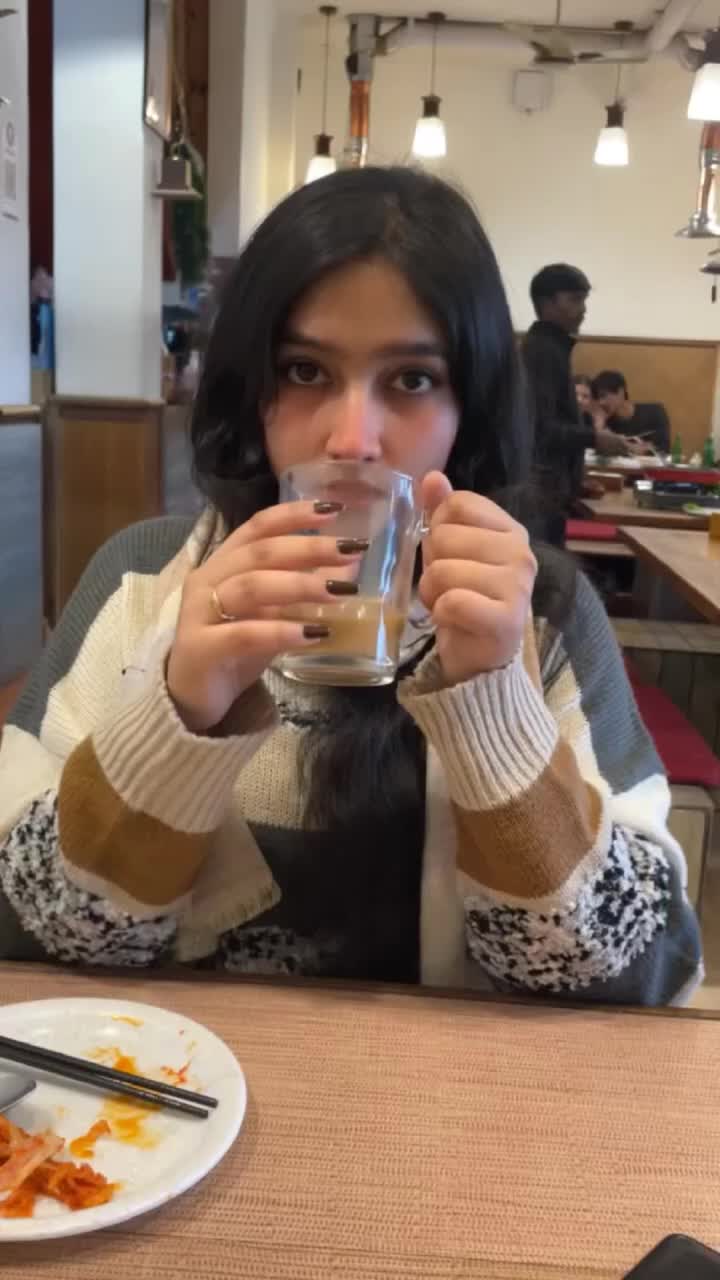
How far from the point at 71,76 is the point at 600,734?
453cm

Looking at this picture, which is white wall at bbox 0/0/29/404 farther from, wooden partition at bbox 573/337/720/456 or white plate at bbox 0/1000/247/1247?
wooden partition at bbox 573/337/720/456

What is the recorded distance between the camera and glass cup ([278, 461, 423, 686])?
77 centimetres

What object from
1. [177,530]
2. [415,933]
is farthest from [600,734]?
[177,530]

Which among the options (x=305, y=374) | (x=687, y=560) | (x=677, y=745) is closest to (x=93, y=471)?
(x=687, y=560)

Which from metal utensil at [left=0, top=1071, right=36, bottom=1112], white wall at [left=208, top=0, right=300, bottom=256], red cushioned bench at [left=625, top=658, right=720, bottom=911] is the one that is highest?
white wall at [left=208, top=0, right=300, bottom=256]

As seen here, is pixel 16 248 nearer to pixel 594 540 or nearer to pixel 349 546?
pixel 594 540

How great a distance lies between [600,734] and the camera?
1.02m

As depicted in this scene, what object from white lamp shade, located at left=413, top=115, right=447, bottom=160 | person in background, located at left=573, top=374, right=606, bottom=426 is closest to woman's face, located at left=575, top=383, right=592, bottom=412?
person in background, located at left=573, top=374, right=606, bottom=426

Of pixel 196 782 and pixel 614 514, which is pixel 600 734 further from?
pixel 614 514

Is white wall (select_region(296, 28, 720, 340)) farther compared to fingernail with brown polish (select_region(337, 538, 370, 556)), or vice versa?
white wall (select_region(296, 28, 720, 340))

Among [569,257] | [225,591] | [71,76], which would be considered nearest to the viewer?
[225,591]

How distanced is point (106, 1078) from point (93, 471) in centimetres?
448

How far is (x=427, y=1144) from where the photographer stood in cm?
66

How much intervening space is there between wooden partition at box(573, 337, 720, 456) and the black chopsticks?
9.00 m
